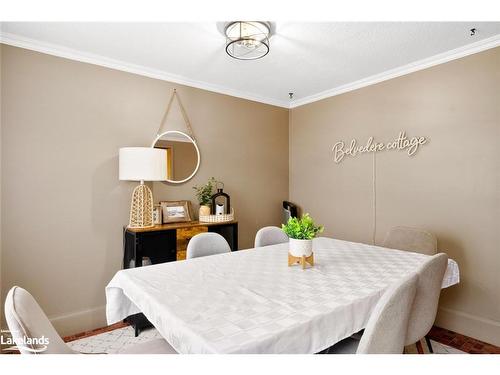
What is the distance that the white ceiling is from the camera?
2.27 metres

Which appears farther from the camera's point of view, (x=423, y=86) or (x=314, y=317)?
(x=423, y=86)

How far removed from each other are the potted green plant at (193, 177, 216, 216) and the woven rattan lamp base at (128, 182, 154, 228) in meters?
0.57

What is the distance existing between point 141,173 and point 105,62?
1.13 m

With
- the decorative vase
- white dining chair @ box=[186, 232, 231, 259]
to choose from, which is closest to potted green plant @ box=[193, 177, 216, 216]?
the decorative vase

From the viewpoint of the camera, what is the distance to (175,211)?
10.2 feet

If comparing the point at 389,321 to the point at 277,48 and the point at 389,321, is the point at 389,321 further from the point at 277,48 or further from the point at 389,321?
the point at 277,48

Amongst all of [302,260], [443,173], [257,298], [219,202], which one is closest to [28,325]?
[257,298]

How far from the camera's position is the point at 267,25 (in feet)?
7.11

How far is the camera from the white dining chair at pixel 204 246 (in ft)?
7.33

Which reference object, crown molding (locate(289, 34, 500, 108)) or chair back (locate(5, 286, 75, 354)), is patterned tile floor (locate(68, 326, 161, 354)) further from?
crown molding (locate(289, 34, 500, 108))
